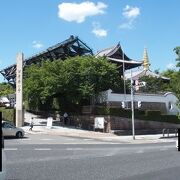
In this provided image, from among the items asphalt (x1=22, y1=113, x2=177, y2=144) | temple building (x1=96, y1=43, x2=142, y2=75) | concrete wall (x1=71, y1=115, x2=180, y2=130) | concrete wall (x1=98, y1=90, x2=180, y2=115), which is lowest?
asphalt (x1=22, y1=113, x2=177, y2=144)

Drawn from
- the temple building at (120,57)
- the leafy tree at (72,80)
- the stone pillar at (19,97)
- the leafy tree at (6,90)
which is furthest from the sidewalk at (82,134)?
the leafy tree at (6,90)

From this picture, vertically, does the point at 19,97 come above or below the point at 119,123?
above

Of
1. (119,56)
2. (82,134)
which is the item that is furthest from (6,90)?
(82,134)

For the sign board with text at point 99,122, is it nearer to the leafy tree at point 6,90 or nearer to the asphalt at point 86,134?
the asphalt at point 86,134

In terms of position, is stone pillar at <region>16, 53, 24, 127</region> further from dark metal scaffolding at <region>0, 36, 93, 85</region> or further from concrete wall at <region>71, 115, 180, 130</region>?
dark metal scaffolding at <region>0, 36, 93, 85</region>

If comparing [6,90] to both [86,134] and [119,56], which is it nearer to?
[119,56]

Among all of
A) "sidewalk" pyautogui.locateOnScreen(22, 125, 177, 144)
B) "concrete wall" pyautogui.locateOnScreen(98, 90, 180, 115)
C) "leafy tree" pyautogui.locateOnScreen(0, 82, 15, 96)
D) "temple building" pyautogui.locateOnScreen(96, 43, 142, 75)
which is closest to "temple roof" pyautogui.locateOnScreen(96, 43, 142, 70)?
"temple building" pyautogui.locateOnScreen(96, 43, 142, 75)

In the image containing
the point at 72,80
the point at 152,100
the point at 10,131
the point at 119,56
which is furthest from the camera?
the point at 119,56

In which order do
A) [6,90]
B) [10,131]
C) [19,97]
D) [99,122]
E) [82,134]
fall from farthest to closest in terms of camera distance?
1. [6,90]
2. [19,97]
3. [99,122]
4. [82,134]
5. [10,131]

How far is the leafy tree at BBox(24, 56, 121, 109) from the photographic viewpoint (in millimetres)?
49969

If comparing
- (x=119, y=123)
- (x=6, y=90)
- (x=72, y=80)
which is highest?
(x=6, y=90)

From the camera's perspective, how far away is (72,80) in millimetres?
50312

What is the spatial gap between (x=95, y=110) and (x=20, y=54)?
11.3 m

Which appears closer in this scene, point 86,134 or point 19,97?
point 86,134
